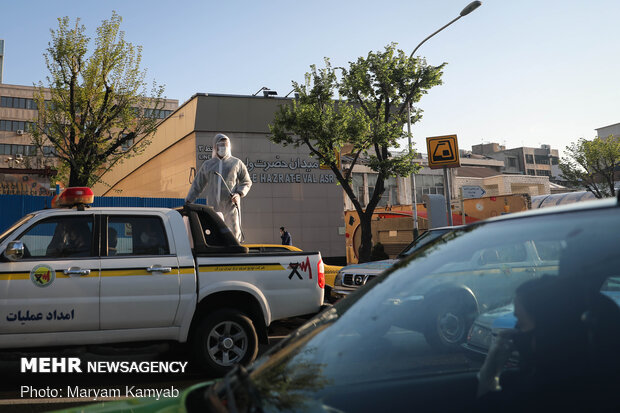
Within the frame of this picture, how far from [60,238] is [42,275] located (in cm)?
45

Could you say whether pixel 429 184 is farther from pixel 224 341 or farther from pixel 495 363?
pixel 495 363

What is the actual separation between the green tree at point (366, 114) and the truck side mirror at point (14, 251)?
52.4ft

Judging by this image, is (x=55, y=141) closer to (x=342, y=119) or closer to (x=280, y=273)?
(x=342, y=119)

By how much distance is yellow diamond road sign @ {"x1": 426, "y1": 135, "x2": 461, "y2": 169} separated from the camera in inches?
578

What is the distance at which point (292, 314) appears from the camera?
5879 mm

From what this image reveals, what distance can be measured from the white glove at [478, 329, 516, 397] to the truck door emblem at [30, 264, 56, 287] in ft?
15.2

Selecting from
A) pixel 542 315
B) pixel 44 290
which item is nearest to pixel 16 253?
pixel 44 290


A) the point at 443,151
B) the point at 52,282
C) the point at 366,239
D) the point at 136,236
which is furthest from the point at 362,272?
the point at 366,239

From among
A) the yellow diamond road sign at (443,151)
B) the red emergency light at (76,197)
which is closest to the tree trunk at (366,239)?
the yellow diamond road sign at (443,151)

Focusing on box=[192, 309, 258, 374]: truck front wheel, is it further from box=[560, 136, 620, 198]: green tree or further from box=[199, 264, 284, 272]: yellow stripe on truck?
box=[560, 136, 620, 198]: green tree

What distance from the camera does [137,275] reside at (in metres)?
5.30

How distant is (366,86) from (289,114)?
335 cm

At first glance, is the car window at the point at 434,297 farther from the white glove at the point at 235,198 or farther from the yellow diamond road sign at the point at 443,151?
the yellow diamond road sign at the point at 443,151

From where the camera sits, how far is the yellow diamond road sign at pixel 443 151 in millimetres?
14688
